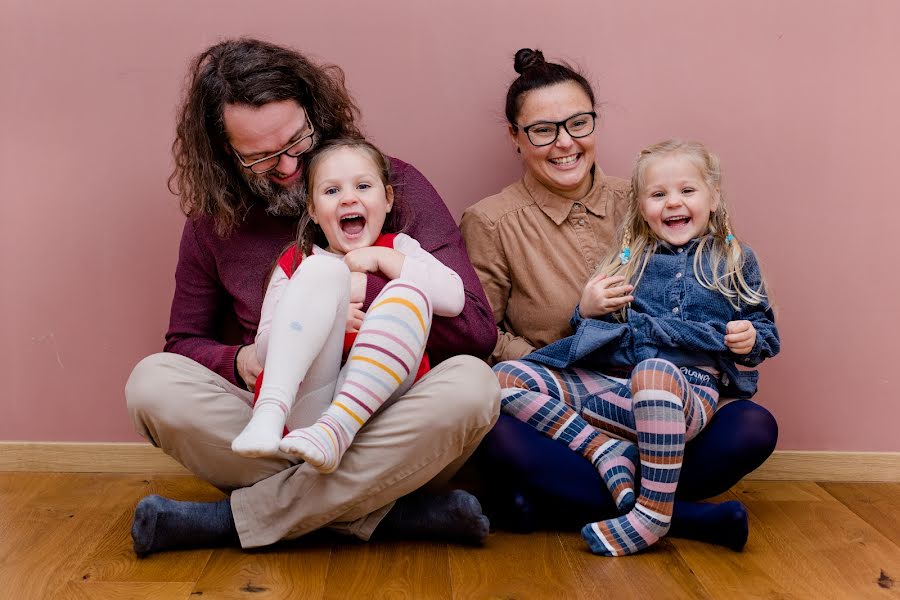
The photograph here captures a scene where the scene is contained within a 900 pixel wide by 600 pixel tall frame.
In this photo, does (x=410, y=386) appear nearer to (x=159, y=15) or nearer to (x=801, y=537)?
(x=801, y=537)

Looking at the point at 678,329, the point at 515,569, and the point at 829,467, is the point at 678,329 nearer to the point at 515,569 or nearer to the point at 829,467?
the point at 515,569

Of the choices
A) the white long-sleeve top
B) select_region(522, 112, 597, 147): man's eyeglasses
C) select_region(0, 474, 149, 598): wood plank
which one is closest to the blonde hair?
select_region(522, 112, 597, 147): man's eyeglasses

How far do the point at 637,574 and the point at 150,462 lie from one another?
4.15ft

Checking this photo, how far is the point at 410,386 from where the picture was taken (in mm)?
1767

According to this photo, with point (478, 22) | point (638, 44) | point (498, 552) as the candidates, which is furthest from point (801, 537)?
point (478, 22)

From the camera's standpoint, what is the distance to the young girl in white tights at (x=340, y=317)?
1579 mm

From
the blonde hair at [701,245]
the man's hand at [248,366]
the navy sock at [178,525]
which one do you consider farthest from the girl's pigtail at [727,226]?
the navy sock at [178,525]

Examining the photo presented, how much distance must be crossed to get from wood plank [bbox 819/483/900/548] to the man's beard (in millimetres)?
1340

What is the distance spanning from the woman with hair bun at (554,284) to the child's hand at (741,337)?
0.38ft

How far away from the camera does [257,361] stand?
1.86m

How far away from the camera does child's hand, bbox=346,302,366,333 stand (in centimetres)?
174

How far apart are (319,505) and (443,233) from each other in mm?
632

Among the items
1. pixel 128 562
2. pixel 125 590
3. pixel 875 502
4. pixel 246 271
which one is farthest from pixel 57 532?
pixel 875 502

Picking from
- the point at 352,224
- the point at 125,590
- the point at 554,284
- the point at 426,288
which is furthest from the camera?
the point at 554,284
